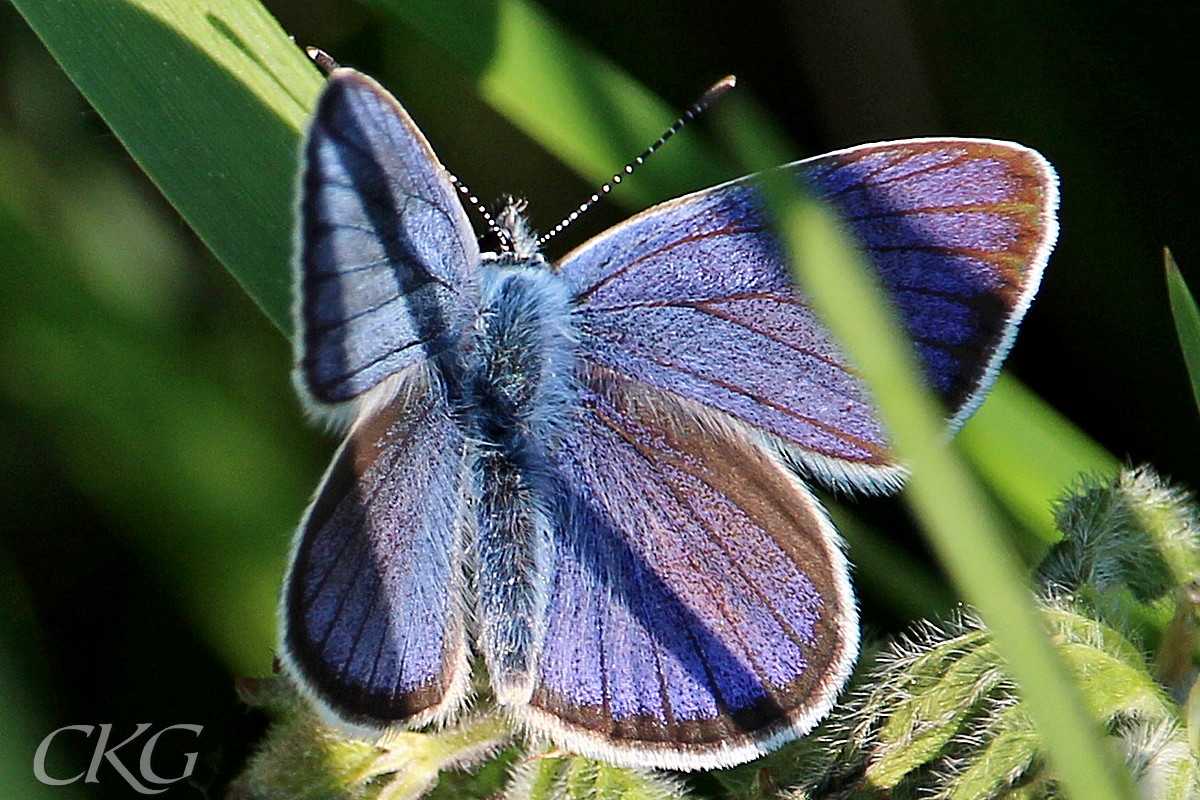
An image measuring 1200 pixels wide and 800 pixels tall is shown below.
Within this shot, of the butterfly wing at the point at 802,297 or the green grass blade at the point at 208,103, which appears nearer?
the butterfly wing at the point at 802,297

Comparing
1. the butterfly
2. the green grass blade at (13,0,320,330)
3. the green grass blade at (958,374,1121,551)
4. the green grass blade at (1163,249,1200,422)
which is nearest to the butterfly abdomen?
the butterfly

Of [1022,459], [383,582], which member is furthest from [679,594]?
[1022,459]

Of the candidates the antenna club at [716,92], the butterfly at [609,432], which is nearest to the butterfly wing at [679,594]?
the butterfly at [609,432]

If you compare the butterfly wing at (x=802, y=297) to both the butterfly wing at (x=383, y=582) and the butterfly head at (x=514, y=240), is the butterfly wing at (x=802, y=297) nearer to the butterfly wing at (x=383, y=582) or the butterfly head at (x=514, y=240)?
the butterfly head at (x=514, y=240)

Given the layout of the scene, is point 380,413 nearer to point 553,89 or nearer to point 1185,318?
point 553,89

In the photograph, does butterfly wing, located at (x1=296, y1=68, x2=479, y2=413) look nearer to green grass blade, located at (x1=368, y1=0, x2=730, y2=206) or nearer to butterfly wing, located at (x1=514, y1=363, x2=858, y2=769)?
butterfly wing, located at (x1=514, y1=363, x2=858, y2=769)

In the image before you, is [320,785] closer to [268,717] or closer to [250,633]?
[250,633]
